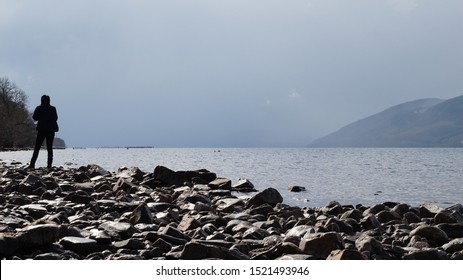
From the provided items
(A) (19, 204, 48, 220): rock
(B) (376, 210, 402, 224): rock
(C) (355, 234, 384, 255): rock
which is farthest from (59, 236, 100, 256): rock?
(B) (376, 210, 402, 224): rock

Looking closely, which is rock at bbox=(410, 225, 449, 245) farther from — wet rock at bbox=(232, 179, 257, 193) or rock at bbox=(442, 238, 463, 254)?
wet rock at bbox=(232, 179, 257, 193)

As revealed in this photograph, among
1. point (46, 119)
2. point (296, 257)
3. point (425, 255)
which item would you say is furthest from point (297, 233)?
point (46, 119)

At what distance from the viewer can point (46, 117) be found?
23484 millimetres

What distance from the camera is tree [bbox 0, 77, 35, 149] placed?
94.9 metres

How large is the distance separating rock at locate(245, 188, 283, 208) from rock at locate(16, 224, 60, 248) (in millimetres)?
6931

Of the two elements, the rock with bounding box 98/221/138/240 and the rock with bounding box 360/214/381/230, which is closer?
Answer: the rock with bounding box 98/221/138/240

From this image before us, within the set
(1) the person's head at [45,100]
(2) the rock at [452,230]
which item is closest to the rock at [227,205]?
(2) the rock at [452,230]

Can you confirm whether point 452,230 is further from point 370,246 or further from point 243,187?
point 243,187

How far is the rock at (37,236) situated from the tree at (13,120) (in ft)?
303

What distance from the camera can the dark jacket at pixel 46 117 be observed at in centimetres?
2336

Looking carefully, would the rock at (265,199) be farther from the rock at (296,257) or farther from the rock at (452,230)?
the rock at (296,257)
